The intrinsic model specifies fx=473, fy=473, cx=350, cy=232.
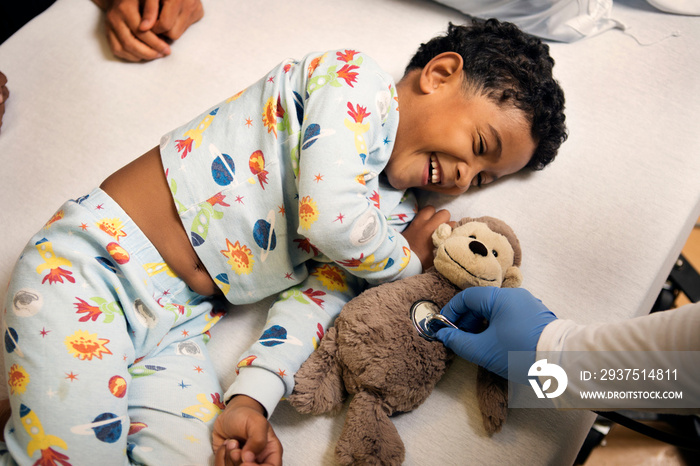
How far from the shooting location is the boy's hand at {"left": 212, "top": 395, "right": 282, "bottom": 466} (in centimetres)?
76

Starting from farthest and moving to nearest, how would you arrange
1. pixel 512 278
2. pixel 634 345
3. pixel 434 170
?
1. pixel 434 170
2. pixel 512 278
3. pixel 634 345

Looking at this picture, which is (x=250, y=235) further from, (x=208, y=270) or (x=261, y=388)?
(x=261, y=388)

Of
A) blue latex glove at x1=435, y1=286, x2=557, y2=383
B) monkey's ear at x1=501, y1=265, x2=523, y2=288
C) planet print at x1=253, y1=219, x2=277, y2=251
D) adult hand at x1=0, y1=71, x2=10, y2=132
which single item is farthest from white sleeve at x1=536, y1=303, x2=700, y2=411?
adult hand at x1=0, y1=71, x2=10, y2=132

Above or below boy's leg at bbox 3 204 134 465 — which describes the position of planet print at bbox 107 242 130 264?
above

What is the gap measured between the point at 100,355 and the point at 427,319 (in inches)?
22.2

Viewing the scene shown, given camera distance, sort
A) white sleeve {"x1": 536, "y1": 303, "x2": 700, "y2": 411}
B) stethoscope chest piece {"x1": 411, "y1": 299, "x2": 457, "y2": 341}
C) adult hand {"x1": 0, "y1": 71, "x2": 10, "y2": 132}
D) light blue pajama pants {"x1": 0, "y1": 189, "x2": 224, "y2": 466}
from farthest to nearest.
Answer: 1. adult hand {"x1": 0, "y1": 71, "x2": 10, "y2": 132}
2. stethoscope chest piece {"x1": 411, "y1": 299, "x2": 457, "y2": 341}
3. light blue pajama pants {"x1": 0, "y1": 189, "x2": 224, "y2": 466}
4. white sleeve {"x1": 536, "y1": 303, "x2": 700, "y2": 411}

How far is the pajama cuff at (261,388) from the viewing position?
823mm

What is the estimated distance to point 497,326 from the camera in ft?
2.64

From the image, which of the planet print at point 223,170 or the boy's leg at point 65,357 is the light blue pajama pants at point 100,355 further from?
the planet print at point 223,170

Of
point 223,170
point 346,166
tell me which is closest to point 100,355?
point 223,170

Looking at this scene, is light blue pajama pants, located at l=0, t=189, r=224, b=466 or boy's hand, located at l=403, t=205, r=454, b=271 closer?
light blue pajama pants, located at l=0, t=189, r=224, b=466

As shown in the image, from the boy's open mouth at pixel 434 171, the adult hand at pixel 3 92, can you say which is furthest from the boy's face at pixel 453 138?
the adult hand at pixel 3 92

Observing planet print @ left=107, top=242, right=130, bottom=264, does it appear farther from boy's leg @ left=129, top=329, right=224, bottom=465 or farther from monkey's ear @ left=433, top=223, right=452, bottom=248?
monkey's ear @ left=433, top=223, right=452, bottom=248

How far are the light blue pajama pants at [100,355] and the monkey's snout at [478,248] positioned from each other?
1.83 feet
